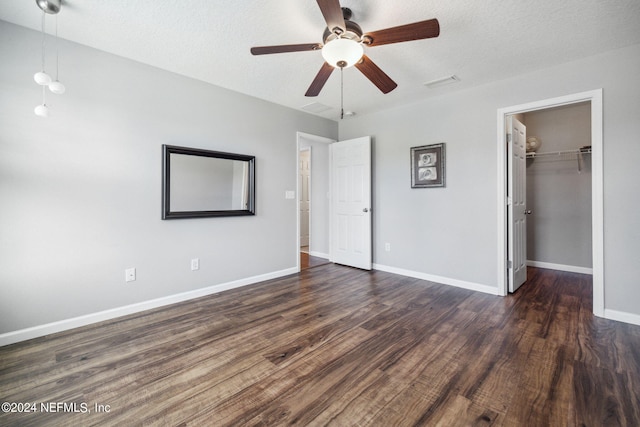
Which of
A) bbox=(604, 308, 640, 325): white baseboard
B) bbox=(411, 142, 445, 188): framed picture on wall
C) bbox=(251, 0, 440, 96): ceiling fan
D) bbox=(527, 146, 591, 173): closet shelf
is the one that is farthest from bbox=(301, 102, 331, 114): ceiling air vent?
bbox=(604, 308, 640, 325): white baseboard

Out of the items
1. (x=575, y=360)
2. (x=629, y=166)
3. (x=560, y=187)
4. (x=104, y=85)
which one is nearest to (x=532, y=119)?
(x=560, y=187)

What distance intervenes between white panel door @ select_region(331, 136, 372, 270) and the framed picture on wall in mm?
675

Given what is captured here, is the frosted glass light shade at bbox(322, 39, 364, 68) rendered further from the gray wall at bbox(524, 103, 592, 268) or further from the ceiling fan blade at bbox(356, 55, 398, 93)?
the gray wall at bbox(524, 103, 592, 268)

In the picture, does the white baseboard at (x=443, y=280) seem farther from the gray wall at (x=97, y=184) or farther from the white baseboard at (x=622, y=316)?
the gray wall at (x=97, y=184)

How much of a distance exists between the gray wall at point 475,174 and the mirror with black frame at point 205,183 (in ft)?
6.66

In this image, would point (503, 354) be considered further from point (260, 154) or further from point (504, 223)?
point (260, 154)

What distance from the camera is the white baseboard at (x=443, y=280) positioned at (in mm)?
3329

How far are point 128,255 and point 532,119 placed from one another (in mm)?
5984

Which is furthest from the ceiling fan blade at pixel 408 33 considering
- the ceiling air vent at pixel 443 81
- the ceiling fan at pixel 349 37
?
the ceiling air vent at pixel 443 81

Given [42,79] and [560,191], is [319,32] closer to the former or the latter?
[42,79]

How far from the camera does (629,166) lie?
8.23 ft

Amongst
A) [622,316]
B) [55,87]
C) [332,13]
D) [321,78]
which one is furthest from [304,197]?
[622,316]

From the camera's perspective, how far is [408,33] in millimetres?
1762

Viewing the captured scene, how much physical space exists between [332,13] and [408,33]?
51 centimetres
